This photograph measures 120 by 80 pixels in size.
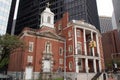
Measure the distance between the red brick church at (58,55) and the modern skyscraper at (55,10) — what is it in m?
31.6

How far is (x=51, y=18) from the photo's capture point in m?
44.8

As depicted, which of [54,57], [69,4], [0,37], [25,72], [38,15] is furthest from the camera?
[38,15]

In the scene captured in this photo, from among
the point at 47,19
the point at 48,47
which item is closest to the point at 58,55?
the point at 48,47

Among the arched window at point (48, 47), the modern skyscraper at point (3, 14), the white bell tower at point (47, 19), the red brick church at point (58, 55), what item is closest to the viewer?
the red brick church at point (58, 55)

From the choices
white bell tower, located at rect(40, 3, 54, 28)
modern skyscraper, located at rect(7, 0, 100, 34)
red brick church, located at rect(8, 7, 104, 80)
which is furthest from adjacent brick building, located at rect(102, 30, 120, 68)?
white bell tower, located at rect(40, 3, 54, 28)

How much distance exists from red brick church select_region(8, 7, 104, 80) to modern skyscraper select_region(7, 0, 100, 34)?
31590 mm

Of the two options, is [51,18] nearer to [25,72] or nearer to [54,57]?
[54,57]

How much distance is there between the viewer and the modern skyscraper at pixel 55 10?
7269 cm

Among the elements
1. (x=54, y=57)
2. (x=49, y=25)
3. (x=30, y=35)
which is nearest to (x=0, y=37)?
(x=30, y=35)

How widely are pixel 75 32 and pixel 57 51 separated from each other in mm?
7070

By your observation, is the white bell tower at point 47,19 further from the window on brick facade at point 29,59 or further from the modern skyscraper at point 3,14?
the modern skyscraper at point 3,14

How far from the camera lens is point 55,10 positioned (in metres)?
81.6

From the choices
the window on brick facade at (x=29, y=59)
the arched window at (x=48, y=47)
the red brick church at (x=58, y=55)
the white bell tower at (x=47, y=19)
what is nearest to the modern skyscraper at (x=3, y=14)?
the red brick church at (x=58, y=55)

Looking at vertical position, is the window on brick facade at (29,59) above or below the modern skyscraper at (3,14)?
below
